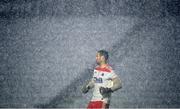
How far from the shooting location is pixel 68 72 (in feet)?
30.6

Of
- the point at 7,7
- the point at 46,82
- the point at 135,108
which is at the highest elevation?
the point at 7,7

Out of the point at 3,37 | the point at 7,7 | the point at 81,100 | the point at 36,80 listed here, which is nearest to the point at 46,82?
the point at 36,80

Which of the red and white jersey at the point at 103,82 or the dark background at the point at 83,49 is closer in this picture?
the red and white jersey at the point at 103,82

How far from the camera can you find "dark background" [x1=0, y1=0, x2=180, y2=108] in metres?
9.20

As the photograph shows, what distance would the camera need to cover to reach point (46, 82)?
30.6ft

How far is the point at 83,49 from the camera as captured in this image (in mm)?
9344

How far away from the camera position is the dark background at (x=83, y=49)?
9.20 meters

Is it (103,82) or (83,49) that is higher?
(83,49)

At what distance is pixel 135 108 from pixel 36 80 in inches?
114

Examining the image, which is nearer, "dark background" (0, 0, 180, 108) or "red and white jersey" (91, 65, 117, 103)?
"red and white jersey" (91, 65, 117, 103)

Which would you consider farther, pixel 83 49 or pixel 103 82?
pixel 83 49

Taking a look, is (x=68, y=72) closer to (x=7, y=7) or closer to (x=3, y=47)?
(x=3, y=47)

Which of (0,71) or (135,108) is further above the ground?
(0,71)

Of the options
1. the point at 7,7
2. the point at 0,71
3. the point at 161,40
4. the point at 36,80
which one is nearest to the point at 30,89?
the point at 36,80
